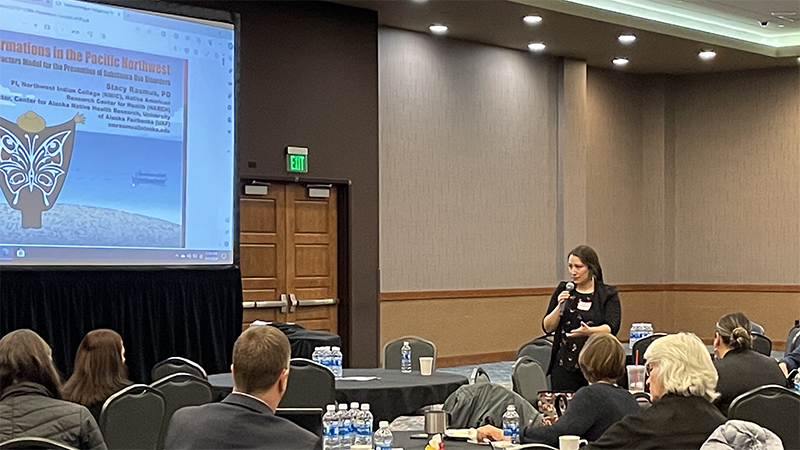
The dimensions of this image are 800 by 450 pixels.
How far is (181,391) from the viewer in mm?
5434

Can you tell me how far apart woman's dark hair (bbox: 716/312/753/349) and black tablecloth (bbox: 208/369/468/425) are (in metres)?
1.73

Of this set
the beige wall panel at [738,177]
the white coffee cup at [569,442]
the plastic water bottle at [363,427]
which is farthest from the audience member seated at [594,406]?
the beige wall panel at [738,177]

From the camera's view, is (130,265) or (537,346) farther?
(130,265)

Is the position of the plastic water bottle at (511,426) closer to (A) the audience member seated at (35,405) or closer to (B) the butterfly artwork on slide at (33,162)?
(A) the audience member seated at (35,405)

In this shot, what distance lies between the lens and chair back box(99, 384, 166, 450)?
4695 mm

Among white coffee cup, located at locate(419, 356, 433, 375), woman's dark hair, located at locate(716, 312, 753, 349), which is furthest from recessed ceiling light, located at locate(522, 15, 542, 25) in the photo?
woman's dark hair, located at locate(716, 312, 753, 349)

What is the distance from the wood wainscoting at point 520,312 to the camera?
41.7 feet

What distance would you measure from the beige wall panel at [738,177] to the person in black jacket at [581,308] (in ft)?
30.3

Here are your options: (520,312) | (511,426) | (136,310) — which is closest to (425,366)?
(511,426)

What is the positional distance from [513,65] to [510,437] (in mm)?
9995

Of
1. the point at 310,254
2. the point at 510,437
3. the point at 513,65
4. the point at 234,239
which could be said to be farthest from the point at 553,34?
the point at 510,437

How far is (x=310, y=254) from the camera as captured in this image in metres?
11.0

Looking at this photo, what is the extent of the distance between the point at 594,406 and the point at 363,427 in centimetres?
88

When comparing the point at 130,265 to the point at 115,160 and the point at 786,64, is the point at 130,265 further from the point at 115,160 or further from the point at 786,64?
the point at 786,64
